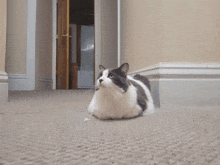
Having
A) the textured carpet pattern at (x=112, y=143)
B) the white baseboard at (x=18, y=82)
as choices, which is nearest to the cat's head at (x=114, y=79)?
the textured carpet pattern at (x=112, y=143)

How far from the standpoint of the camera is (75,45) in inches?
250

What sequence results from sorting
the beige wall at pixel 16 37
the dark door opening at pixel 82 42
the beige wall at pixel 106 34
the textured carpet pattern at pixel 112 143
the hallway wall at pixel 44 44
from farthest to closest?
1. the dark door opening at pixel 82 42
2. the beige wall at pixel 106 34
3. the hallway wall at pixel 44 44
4. the beige wall at pixel 16 37
5. the textured carpet pattern at pixel 112 143

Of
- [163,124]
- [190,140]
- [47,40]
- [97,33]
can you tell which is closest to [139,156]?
[190,140]

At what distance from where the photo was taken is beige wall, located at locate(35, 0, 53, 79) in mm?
3209

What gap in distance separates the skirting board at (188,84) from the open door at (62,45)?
3.11 m

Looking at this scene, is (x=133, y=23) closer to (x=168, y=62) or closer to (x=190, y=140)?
(x=168, y=62)

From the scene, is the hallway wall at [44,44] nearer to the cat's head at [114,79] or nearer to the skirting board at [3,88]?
the skirting board at [3,88]

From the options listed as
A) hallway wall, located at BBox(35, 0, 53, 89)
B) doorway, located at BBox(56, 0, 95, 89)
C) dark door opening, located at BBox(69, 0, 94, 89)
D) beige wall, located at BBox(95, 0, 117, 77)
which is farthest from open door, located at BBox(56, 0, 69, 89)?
dark door opening, located at BBox(69, 0, 94, 89)

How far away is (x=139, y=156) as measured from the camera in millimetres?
420

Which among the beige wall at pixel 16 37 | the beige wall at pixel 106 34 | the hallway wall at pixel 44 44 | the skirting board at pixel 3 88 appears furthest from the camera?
the beige wall at pixel 106 34

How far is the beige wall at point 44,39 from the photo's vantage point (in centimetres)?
321

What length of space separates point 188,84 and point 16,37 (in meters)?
2.79

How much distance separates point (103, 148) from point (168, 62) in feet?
3.10

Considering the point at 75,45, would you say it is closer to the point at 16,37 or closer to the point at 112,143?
the point at 16,37
